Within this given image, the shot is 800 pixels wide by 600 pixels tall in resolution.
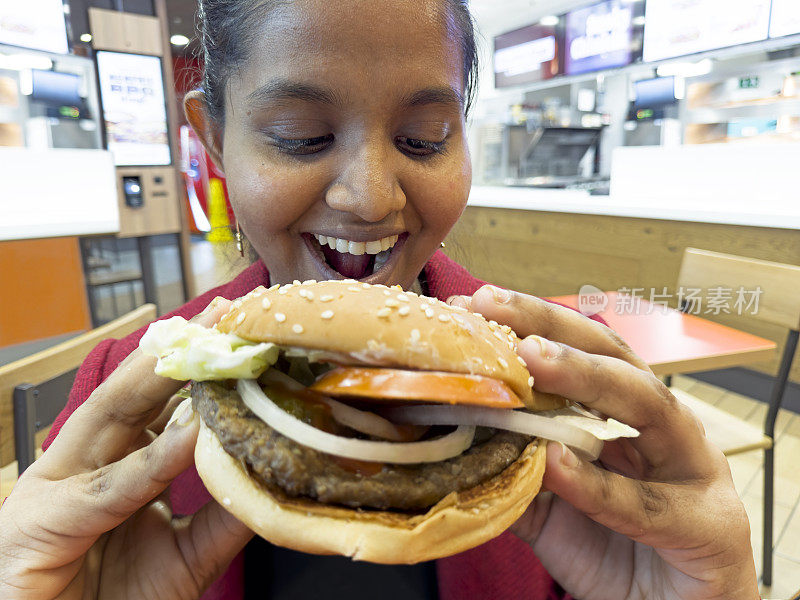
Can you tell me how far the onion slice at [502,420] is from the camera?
869 mm

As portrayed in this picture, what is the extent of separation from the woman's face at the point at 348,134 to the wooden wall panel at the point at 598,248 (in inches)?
75.0

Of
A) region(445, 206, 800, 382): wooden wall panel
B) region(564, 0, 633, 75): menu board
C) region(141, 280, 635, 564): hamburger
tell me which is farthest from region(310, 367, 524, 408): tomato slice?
region(564, 0, 633, 75): menu board

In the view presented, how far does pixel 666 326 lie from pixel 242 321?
2.28 m

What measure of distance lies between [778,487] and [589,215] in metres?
2.57

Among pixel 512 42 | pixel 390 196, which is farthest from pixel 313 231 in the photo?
pixel 512 42

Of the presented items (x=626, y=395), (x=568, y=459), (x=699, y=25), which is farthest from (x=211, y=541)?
(x=699, y=25)

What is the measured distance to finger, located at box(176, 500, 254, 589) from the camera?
0.96m

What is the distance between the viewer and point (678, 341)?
231cm

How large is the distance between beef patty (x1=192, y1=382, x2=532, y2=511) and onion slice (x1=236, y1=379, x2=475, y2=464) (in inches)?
0.6

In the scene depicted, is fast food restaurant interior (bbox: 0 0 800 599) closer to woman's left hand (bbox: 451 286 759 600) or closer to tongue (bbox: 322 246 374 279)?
tongue (bbox: 322 246 374 279)

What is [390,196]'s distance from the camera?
1092 mm

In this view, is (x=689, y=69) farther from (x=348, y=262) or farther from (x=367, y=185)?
(x=367, y=185)

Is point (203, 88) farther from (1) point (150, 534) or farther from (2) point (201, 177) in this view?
(2) point (201, 177)

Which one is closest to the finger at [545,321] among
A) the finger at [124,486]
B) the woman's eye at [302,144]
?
the woman's eye at [302,144]
